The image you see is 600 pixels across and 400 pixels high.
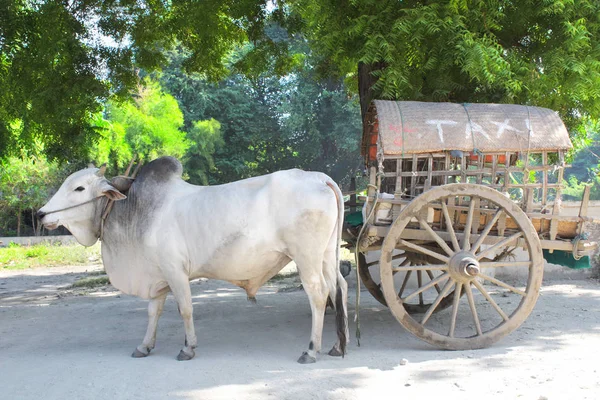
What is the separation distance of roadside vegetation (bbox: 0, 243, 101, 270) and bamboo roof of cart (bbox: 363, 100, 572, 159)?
11.9 metres

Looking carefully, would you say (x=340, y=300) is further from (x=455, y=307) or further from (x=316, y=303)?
(x=455, y=307)

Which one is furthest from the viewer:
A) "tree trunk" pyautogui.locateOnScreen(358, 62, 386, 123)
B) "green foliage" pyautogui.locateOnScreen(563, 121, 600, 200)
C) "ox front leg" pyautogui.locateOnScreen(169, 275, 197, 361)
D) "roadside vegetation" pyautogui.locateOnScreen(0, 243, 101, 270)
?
"green foliage" pyautogui.locateOnScreen(563, 121, 600, 200)

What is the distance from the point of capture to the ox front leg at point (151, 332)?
537 centimetres

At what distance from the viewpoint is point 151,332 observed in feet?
18.0

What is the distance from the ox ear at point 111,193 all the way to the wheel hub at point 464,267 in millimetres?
3008

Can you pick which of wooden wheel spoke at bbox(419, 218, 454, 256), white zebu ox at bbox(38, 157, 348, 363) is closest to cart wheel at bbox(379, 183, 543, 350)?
wooden wheel spoke at bbox(419, 218, 454, 256)

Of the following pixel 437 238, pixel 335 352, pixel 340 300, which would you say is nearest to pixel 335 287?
pixel 340 300

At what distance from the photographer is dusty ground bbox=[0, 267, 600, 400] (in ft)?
14.0

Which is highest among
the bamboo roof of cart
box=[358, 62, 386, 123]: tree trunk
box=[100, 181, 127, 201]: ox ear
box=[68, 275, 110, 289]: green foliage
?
box=[358, 62, 386, 123]: tree trunk

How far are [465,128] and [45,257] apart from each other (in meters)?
13.3

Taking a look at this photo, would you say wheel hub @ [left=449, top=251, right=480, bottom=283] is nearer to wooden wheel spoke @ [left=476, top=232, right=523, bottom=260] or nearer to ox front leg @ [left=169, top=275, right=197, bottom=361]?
wooden wheel spoke @ [left=476, top=232, right=523, bottom=260]

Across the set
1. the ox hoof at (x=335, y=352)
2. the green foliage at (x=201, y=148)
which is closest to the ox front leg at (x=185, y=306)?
the ox hoof at (x=335, y=352)

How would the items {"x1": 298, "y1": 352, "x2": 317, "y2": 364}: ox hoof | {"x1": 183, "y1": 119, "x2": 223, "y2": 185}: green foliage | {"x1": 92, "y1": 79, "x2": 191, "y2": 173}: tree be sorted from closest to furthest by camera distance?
{"x1": 298, "y1": 352, "x2": 317, "y2": 364}: ox hoof
{"x1": 92, "y1": 79, "x2": 191, "y2": 173}: tree
{"x1": 183, "y1": 119, "x2": 223, "y2": 185}: green foliage

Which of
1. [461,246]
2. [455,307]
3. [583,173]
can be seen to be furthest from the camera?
[583,173]
